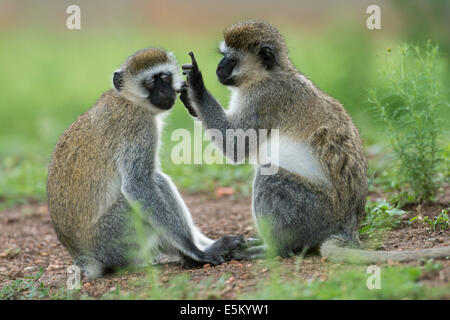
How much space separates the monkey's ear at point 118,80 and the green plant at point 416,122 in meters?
2.70

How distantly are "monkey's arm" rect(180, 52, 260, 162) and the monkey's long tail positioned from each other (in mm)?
1369

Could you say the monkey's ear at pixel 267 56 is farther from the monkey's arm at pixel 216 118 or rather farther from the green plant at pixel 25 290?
the green plant at pixel 25 290

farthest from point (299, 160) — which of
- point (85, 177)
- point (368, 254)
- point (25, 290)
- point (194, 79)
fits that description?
point (25, 290)

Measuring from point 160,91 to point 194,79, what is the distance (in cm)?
49

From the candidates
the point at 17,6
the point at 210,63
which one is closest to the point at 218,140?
the point at 210,63

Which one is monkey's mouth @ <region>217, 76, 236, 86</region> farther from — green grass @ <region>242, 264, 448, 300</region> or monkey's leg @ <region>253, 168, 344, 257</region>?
green grass @ <region>242, 264, 448, 300</region>

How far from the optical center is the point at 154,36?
18.8m

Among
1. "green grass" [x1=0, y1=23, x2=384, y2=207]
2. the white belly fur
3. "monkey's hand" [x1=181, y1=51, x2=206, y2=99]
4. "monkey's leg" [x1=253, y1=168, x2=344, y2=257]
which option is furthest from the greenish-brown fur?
"monkey's leg" [x1=253, y1=168, x2=344, y2=257]

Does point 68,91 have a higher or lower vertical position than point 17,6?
lower

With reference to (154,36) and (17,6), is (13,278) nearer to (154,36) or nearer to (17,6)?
(154,36)

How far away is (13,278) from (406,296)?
408 centimetres

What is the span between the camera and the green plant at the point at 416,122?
6363 mm

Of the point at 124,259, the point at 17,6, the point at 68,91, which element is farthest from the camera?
the point at 17,6

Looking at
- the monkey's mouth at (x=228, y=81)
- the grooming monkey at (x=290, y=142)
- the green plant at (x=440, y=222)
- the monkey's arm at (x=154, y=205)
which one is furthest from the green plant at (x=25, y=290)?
the green plant at (x=440, y=222)
